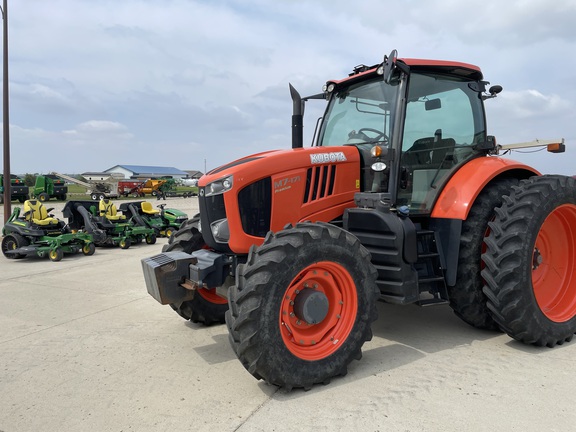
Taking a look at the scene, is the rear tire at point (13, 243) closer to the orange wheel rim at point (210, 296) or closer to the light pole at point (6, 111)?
the light pole at point (6, 111)

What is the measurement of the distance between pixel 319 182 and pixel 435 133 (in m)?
1.40

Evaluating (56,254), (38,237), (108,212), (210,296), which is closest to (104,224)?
(108,212)

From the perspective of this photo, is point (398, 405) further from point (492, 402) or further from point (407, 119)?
point (407, 119)

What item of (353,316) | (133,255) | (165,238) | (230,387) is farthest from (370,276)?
(165,238)

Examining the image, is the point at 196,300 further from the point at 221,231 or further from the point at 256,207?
the point at 256,207

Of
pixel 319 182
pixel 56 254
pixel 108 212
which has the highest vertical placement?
pixel 319 182

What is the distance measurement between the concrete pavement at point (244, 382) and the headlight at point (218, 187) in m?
1.45

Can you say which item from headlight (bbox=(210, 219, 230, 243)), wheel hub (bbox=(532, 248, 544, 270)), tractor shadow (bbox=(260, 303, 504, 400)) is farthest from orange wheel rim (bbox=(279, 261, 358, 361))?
wheel hub (bbox=(532, 248, 544, 270))

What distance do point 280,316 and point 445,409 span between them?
1.25 meters

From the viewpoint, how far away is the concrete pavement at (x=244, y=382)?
2.85m

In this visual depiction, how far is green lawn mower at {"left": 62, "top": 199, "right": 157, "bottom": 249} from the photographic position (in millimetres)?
11016

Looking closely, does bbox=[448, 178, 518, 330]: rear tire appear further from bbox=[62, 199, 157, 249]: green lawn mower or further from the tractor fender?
bbox=[62, 199, 157, 249]: green lawn mower

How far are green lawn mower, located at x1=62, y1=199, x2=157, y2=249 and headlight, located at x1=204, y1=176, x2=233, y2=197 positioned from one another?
7838 millimetres

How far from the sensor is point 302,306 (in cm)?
337
